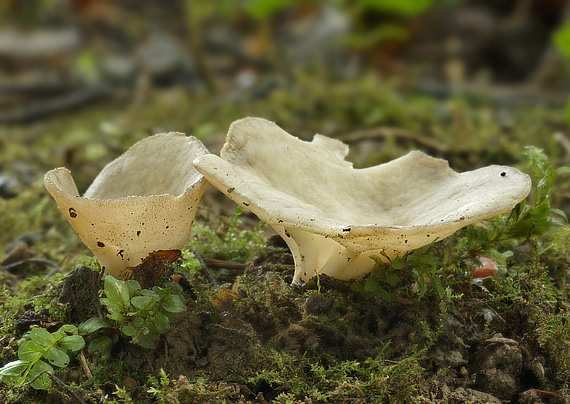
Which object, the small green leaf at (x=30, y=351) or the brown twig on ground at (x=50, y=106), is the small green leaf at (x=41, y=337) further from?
the brown twig on ground at (x=50, y=106)

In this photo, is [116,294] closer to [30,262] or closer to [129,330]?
[129,330]

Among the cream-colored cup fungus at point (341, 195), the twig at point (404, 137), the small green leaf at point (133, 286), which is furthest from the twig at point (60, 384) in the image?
the twig at point (404, 137)

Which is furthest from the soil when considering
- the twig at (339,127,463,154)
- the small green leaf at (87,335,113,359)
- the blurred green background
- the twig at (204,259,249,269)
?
the twig at (339,127,463,154)

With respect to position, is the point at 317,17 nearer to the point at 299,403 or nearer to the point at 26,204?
the point at 26,204

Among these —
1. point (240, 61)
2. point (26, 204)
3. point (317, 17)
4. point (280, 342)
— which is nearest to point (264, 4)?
point (240, 61)

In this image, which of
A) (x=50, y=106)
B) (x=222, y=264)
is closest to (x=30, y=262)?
(x=222, y=264)

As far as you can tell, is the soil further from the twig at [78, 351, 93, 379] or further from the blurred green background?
the blurred green background
